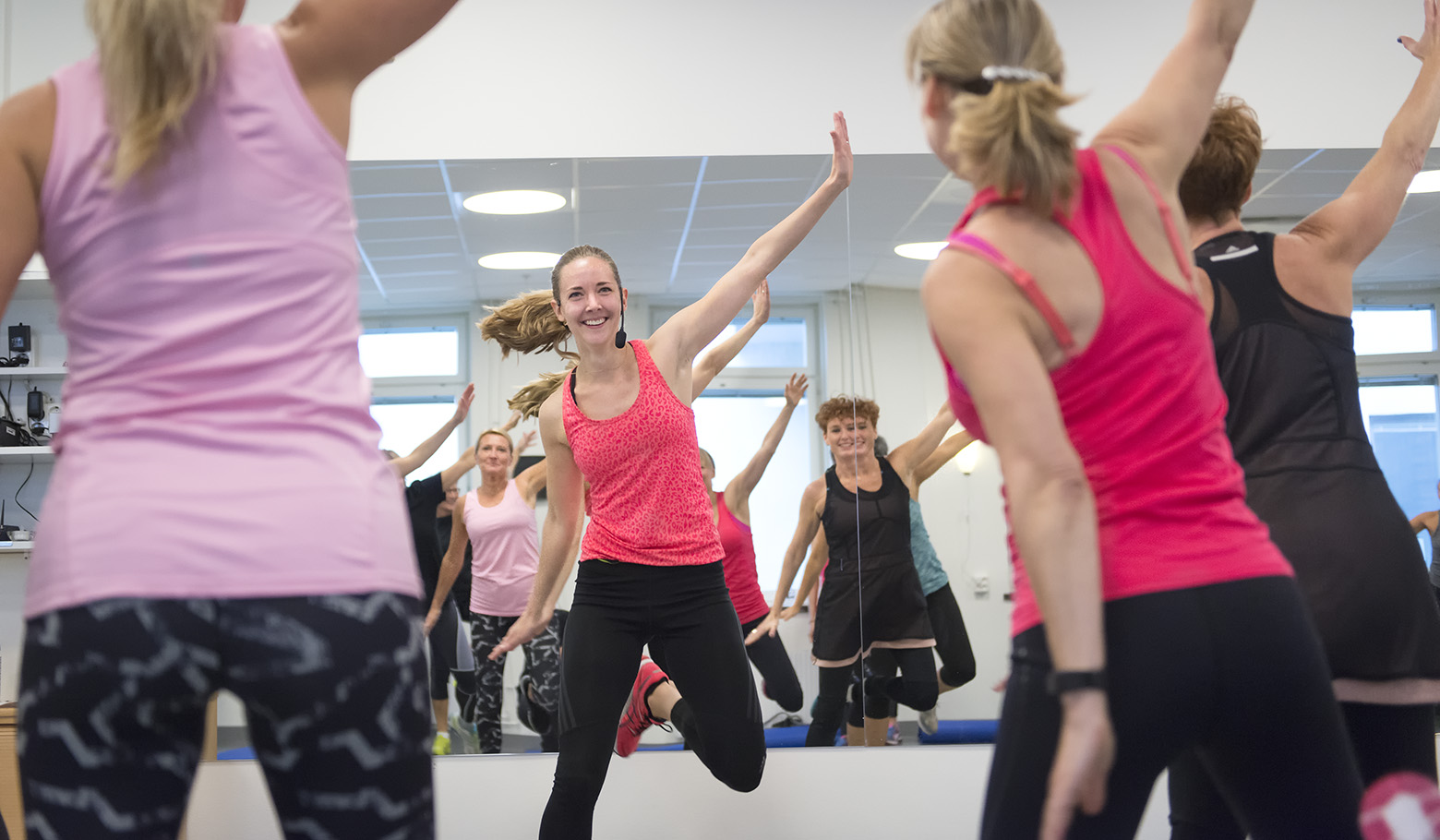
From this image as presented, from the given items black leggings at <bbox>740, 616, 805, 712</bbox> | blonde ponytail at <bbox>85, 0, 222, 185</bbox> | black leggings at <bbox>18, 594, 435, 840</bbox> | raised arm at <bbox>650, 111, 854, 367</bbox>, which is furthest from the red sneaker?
blonde ponytail at <bbox>85, 0, 222, 185</bbox>

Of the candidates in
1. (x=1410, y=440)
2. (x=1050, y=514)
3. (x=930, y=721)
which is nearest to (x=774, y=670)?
(x=930, y=721)

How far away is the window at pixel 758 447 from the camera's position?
12.2ft

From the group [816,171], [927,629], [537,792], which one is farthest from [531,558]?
[816,171]

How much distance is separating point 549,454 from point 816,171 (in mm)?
1478

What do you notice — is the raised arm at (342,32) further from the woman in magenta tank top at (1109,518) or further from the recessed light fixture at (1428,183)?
the recessed light fixture at (1428,183)

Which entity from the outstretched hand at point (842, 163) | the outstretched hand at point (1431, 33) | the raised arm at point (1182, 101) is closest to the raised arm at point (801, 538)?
the outstretched hand at point (842, 163)

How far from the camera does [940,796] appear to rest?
3.63 metres

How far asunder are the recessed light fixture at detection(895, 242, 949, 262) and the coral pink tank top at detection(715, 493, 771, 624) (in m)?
1.03

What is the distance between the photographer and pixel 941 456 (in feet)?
12.4

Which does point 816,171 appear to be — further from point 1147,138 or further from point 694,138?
point 1147,138

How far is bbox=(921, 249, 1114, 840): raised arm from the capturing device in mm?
953

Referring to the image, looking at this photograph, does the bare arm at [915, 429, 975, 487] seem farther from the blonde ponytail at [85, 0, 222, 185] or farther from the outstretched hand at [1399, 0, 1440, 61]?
the blonde ponytail at [85, 0, 222, 185]

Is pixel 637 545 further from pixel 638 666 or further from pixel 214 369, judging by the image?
pixel 214 369

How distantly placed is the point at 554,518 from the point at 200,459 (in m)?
2.13
